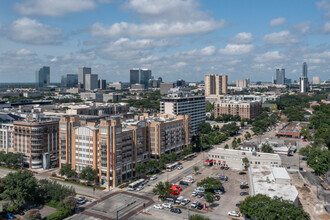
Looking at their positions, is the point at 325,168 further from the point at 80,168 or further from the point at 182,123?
the point at 80,168

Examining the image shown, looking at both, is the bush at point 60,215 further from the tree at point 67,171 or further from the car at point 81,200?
the tree at point 67,171

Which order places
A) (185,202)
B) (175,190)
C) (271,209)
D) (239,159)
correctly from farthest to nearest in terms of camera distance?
(239,159)
(175,190)
(185,202)
(271,209)

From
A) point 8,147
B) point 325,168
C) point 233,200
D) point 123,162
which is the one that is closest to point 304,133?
point 325,168

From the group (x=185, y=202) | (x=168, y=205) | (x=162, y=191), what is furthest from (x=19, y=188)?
(x=185, y=202)

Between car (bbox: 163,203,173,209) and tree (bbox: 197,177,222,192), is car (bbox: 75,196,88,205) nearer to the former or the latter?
car (bbox: 163,203,173,209)

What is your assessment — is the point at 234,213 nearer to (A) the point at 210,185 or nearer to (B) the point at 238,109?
(A) the point at 210,185

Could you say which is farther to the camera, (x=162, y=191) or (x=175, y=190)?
(x=175, y=190)

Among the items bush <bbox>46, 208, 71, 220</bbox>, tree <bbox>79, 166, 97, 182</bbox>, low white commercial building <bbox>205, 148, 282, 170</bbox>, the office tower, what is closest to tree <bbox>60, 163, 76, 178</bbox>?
tree <bbox>79, 166, 97, 182</bbox>

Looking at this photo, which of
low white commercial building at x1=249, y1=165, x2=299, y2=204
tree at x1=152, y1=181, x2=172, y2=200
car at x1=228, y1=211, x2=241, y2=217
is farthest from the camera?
tree at x1=152, y1=181, x2=172, y2=200
